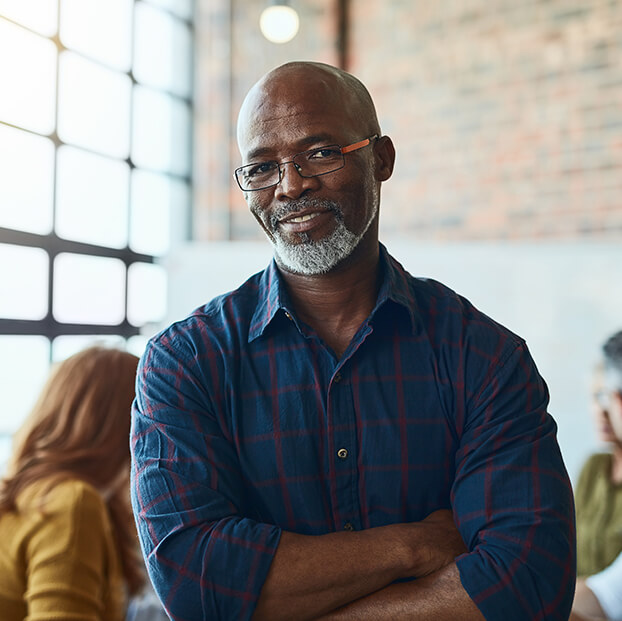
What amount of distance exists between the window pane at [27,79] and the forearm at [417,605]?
10.4 ft

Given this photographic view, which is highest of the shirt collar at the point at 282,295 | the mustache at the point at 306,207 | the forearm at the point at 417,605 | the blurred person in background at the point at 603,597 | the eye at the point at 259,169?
the eye at the point at 259,169

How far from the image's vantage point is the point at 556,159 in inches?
159

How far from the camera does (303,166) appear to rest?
1.27 m

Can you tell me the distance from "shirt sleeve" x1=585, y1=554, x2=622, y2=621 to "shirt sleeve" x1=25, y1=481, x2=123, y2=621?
1.32m

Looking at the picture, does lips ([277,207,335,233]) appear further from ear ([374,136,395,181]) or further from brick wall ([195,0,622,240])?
brick wall ([195,0,622,240])

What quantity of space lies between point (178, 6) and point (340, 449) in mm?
4292

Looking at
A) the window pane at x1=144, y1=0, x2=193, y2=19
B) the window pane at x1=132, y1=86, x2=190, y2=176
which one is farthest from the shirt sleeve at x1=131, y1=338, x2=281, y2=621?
the window pane at x1=144, y1=0, x2=193, y2=19

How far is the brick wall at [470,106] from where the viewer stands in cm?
394

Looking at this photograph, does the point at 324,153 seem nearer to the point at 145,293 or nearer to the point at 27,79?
the point at 27,79

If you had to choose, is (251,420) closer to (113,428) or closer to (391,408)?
(391,408)

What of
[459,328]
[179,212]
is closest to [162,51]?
[179,212]

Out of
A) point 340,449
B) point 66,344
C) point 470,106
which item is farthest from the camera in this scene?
point 470,106

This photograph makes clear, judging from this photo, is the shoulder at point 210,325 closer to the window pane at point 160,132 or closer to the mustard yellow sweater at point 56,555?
the mustard yellow sweater at point 56,555

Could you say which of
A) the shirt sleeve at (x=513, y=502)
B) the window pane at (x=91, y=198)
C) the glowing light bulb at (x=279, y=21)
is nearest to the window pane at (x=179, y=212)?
the window pane at (x=91, y=198)
